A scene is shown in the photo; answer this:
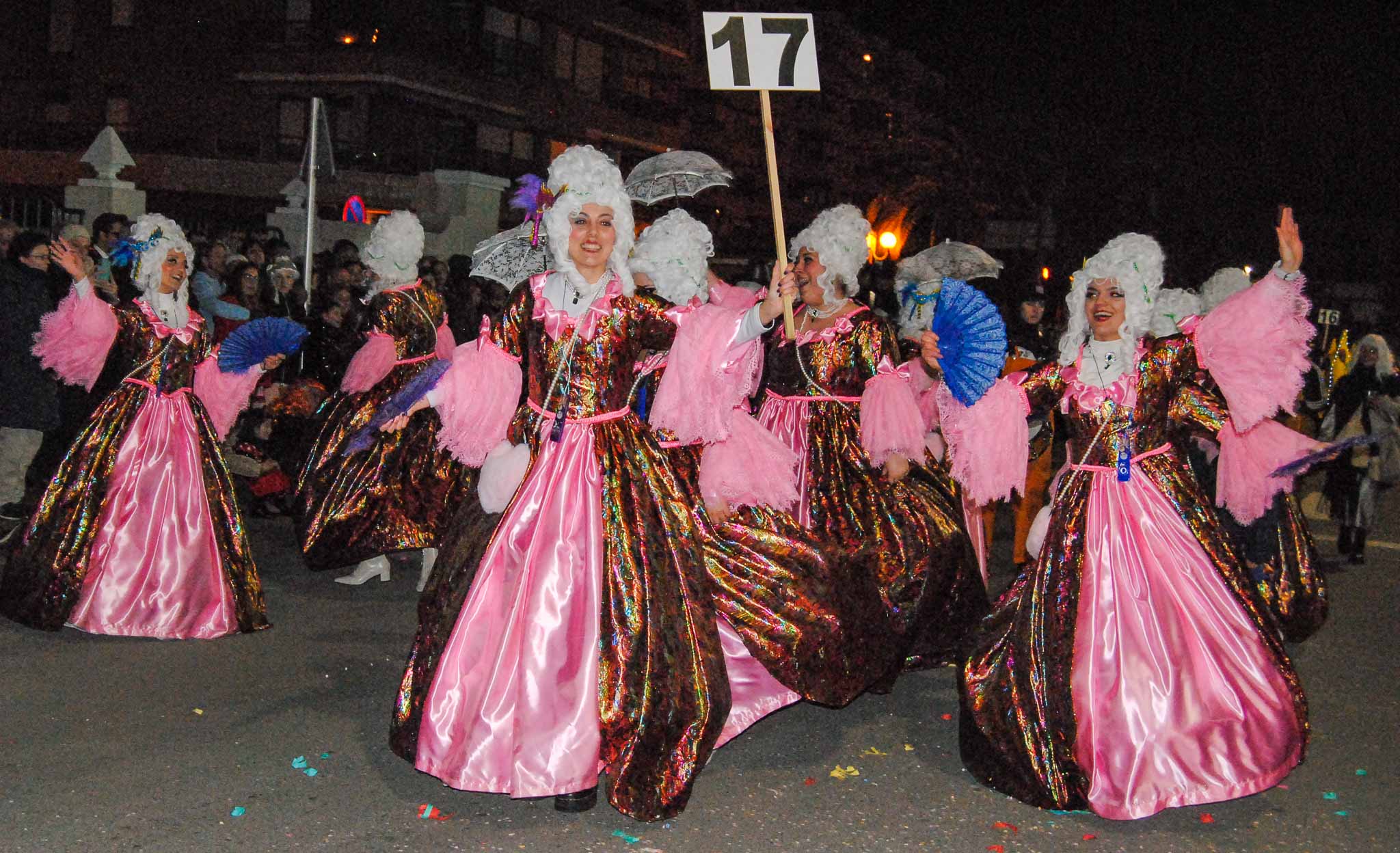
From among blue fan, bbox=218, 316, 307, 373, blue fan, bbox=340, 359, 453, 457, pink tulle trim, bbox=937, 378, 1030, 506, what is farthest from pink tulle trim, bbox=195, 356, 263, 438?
pink tulle trim, bbox=937, 378, 1030, 506

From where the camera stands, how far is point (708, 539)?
4.55 m

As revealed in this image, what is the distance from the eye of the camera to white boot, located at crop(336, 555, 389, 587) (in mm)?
7418

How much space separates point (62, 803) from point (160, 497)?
2243 millimetres

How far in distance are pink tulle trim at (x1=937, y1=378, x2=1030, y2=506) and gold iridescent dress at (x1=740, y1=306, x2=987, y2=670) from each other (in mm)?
832

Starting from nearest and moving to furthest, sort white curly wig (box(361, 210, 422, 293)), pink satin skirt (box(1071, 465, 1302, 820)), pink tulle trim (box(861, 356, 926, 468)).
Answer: pink satin skirt (box(1071, 465, 1302, 820))
pink tulle trim (box(861, 356, 926, 468))
white curly wig (box(361, 210, 422, 293))

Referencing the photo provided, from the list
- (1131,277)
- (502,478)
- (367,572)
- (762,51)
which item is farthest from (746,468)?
(367,572)

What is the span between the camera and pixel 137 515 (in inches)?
237

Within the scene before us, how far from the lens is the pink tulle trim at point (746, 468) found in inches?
173

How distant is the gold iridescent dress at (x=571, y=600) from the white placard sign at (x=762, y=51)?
847 millimetres

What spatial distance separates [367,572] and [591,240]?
12.2ft

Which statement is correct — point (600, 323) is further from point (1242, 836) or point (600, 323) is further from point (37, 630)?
point (37, 630)

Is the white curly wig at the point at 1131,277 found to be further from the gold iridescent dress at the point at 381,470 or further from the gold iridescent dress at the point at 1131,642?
the gold iridescent dress at the point at 381,470

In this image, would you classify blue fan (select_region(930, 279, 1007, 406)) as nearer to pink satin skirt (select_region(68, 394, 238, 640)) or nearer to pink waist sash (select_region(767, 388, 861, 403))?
pink waist sash (select_region(767, 388, 861, 403))

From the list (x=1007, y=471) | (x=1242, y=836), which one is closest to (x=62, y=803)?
(x=1007, y=471)
